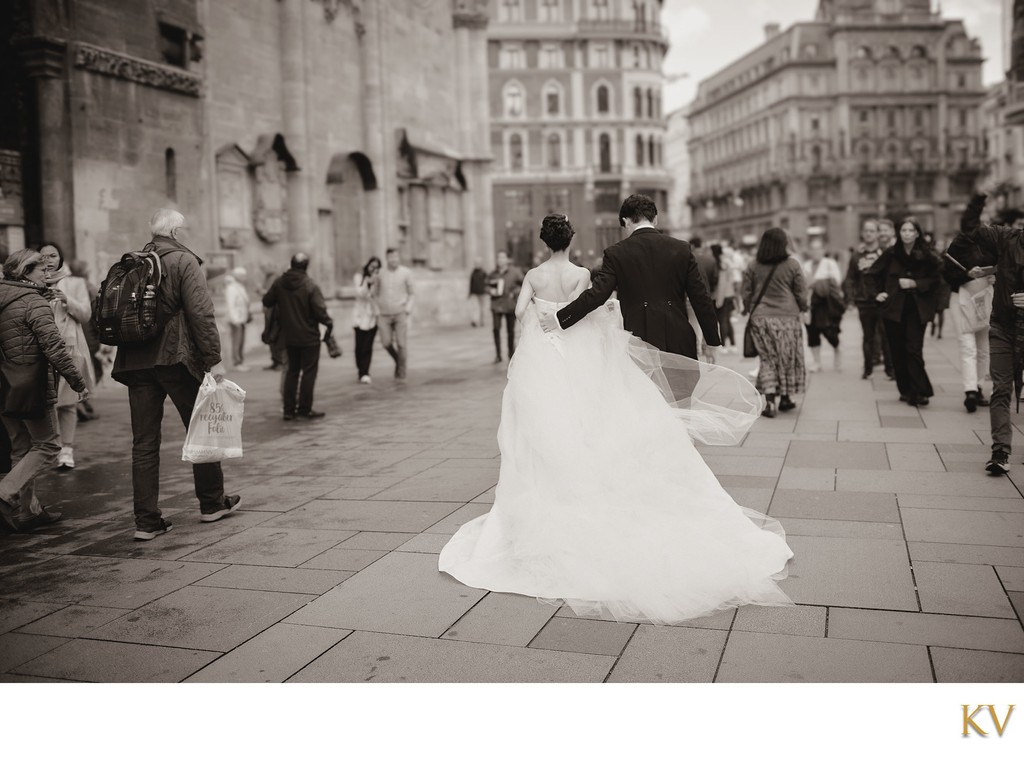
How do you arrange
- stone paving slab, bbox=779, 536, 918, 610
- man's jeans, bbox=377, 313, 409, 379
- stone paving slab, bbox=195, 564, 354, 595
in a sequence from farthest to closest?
man's jeans, bbox=377, 313, 409, 379, stone paving slab, bbox=195, 564, 354, 595, stone paving slab, bbox=779, 536, 918, 610

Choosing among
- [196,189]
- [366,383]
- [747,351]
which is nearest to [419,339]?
[196,189]

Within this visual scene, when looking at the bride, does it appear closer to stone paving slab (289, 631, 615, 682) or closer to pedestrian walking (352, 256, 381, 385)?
stone paving slab (289, 631, 615, 682)

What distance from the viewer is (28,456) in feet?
22.2

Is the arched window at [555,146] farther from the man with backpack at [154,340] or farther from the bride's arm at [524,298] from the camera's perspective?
the bride's arm at [524,298]

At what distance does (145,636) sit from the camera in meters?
4.53

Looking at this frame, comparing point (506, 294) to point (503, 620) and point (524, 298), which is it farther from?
point (503, 620)

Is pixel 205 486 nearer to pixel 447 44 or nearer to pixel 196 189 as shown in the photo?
pixel 196 189

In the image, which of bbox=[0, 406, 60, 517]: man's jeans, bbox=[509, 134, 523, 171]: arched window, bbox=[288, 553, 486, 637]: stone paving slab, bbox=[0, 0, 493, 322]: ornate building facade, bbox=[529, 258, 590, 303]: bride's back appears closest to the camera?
bbox=[288, 553, 486, 637]: stone paving slab

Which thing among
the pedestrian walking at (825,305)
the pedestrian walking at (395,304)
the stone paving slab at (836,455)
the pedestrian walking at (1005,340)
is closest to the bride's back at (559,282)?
the stone paving slab at (836,455)

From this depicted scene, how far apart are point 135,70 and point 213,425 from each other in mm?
11498

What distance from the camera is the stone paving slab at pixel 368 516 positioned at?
21.2ft

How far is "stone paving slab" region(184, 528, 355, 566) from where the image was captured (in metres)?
5.79

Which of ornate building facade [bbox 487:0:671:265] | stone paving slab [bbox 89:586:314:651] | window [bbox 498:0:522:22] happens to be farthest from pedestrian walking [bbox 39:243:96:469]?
window [bbox 498:0:522:22]

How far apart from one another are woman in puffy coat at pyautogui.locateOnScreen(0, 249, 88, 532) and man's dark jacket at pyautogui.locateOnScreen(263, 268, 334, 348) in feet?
15.6
